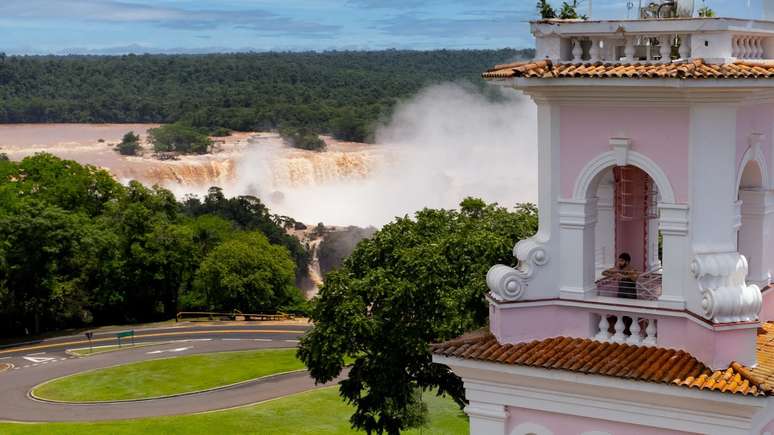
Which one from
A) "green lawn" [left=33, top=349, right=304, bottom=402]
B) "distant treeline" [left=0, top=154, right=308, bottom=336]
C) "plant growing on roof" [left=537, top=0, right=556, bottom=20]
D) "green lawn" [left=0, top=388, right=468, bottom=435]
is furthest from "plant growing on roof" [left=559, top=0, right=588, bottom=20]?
"distant treeline" [left=0, top=154, right=308, bottom=336]

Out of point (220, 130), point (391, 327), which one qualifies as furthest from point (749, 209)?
Answer: point (220, 130)

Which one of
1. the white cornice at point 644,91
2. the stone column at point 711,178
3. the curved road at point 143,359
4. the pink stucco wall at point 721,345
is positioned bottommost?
the curved road at point 143,359

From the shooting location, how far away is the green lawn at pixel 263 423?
1508 inches

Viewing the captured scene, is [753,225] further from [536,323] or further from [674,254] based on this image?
[536,323]

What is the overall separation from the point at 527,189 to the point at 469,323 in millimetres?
93775

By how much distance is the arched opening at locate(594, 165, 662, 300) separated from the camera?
1503cm

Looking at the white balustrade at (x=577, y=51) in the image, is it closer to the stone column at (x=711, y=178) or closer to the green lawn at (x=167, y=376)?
the stone column at (x=711, y=178)

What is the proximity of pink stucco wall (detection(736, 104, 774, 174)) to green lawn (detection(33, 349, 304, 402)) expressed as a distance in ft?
111

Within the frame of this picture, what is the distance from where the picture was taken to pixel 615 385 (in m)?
13.1

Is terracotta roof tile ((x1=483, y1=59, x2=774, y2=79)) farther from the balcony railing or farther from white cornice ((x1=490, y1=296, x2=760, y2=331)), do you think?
the balcony railing

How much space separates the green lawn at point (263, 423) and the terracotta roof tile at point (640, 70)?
2427 cm

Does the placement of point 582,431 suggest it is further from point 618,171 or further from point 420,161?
point 420,161

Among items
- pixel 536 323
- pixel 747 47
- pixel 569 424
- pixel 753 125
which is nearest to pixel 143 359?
pixel 536 323

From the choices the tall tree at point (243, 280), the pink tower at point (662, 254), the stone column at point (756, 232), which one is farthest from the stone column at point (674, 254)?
the tall tree at point (243, 280)
